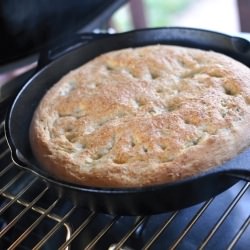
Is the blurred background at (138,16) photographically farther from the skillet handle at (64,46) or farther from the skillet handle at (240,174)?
the skillet handle at (240,174)

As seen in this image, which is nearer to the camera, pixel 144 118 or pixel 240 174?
pixel 240 174

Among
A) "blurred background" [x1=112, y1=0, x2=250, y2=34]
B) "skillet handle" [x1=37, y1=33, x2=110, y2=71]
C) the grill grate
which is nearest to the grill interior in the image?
the grill grate

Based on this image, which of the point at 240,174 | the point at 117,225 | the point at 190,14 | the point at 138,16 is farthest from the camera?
the point at 190,14

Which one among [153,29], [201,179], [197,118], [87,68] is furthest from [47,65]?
[201,179]

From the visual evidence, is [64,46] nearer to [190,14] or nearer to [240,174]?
[240,174]

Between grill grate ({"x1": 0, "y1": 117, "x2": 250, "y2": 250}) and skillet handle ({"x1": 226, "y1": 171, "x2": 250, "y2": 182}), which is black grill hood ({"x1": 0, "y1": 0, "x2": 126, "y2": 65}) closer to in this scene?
grill grate ({"x1": 0, "y1": 117, "x2": 250, "y2": 250})

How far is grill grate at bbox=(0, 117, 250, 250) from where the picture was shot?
2.34 feet

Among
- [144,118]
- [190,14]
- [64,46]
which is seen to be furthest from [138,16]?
[144,118]

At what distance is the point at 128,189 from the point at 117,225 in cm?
16

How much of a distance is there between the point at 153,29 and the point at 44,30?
0.27 metres

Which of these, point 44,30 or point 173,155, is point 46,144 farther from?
point 44,30

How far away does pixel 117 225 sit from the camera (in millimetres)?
777

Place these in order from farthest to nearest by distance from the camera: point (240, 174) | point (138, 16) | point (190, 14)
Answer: point (190, 14), point (138, 16), point (240, 174)

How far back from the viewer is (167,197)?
Answer: 2.15 ft
